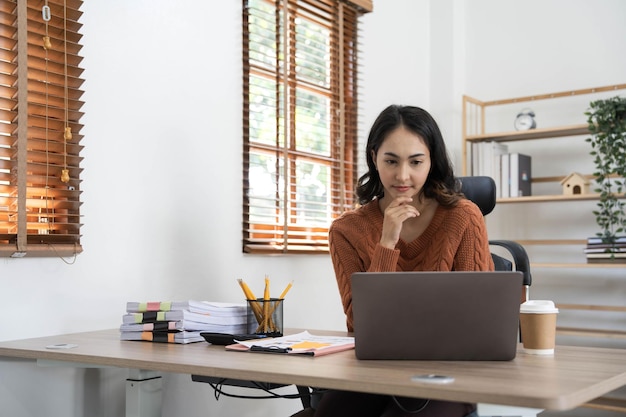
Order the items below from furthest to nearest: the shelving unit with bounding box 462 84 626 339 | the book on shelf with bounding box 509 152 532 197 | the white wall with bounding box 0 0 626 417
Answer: the book on shelf with bounding box 509 152 532 197
the shelving unit with bounding box 462 84 626 339
the white wall with bounding box 0 0 626 417

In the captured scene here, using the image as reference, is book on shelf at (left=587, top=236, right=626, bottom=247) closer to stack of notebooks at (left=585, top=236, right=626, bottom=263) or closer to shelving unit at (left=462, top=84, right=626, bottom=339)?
stack of notebooks at (left=585, top=236, right=626, bottom=263)

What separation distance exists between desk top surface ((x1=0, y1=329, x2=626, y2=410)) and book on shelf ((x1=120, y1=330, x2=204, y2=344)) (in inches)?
1.6

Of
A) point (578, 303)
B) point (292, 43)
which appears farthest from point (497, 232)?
point (292, 43)

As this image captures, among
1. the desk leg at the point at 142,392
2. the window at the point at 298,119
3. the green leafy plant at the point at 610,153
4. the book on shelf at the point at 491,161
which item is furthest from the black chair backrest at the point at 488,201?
the book on shelf at the point at 491,161

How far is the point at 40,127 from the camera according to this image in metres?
2.06

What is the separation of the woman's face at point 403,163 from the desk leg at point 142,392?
2.73ft

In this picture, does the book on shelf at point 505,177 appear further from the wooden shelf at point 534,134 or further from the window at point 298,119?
the window at point 298,119

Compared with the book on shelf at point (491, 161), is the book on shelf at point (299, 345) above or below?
below

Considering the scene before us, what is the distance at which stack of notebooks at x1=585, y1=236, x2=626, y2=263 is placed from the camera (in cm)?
349

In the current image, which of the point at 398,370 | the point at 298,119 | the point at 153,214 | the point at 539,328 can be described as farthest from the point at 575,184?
the point at 398,370

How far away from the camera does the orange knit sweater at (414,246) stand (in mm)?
1953

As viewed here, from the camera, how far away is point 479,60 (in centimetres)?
425

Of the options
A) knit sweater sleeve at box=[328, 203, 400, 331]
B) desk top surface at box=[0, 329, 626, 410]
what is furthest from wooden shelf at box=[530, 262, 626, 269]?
desk top surface at box=[0, 329, 626, 410]

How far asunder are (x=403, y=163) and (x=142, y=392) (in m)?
0.93
